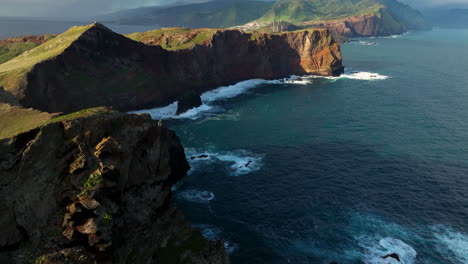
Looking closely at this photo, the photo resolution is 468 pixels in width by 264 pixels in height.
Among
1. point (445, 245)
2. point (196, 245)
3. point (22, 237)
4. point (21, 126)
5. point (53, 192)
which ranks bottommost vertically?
point (445, 245)

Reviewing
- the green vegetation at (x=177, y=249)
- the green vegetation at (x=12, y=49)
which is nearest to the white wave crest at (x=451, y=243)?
the green vegetation at (x=177, y=249)

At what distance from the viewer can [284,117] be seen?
86250 millimetres

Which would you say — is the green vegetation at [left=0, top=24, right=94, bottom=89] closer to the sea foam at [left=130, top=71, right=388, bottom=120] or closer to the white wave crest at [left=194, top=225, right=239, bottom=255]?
the sea foam at [left=130, top=71, right=388, bottom=120]

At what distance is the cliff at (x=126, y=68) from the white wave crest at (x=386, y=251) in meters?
58.7

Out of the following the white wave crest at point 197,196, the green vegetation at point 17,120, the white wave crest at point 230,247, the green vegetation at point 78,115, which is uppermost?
the green vegetation at point 78,115

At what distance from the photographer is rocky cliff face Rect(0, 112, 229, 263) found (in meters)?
25.3

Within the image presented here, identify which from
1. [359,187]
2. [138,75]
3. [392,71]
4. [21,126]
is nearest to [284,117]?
[359,187]

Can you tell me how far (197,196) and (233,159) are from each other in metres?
14.5

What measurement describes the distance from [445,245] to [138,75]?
277 feet

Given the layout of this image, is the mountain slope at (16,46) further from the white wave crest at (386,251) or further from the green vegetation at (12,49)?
the white wave crest at (386,251)

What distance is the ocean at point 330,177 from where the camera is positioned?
37.8 metres

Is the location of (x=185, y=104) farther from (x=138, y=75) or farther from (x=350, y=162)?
(x=350, y=162)

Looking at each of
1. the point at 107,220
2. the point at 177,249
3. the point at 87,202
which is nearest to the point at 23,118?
the point at 87,202

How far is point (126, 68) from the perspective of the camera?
89.8 meters
